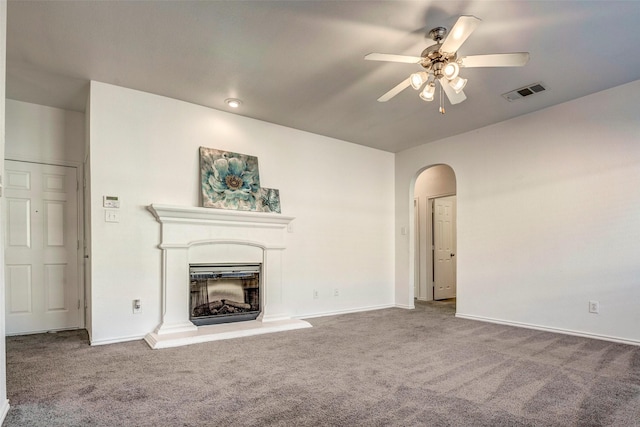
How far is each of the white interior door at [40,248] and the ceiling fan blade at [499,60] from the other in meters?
4.34

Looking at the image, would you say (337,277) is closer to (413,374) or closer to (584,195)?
(413,374)

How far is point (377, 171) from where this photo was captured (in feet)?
18.7

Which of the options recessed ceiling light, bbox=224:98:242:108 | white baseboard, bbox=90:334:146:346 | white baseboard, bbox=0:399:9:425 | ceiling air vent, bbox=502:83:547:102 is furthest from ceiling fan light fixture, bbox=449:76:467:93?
white baseboard, bbox=90:334:146:346

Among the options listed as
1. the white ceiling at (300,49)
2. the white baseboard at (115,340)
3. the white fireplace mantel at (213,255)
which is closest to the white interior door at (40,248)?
the white ceiling at (300,49)

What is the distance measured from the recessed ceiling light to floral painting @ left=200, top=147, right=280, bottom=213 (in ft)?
1.80

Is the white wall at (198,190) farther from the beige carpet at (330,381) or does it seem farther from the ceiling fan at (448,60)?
the ceiling fan at (448,60)

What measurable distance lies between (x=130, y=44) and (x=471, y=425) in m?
3.51

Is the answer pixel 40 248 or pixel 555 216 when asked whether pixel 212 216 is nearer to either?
pixel 40 248

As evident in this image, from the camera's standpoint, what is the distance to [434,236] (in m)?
6.49

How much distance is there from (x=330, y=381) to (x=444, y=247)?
4859mm

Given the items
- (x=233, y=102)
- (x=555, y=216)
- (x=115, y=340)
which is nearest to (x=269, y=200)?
(x=233, y=102)

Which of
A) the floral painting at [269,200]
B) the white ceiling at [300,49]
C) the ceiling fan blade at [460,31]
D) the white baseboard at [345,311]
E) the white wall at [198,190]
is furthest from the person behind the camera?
the white baseboard at [345,311]

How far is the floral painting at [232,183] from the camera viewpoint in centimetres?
398

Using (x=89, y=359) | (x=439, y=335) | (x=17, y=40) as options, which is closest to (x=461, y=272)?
(x=439, y=335)
